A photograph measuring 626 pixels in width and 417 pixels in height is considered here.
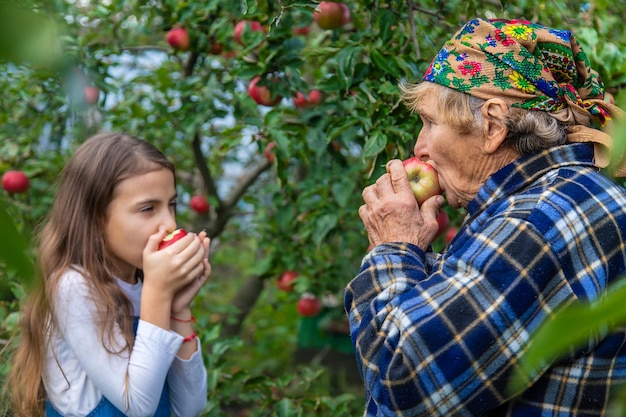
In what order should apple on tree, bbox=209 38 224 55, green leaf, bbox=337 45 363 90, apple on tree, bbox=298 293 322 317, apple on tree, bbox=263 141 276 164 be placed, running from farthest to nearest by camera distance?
apple on tree, bbox=298 293 322 317
apple on tree, bbox=209 38 224 55
apple on tree, bbox=263 141 276 164
green leaf, bbox=337 45 363 90

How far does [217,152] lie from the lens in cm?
360

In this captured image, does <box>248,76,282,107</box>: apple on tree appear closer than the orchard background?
No

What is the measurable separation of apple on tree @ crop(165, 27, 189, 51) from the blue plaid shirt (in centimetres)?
171

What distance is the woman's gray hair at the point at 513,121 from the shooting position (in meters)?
1.45

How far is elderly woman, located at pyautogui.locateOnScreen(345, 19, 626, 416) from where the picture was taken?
127 cm

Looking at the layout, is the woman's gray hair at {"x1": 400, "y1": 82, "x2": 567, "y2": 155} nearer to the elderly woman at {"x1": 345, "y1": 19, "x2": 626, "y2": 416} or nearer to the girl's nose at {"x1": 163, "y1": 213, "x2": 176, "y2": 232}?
the elderly woman at {"x1": 345, "y1": 19, "x2": 626, "y2": 416}

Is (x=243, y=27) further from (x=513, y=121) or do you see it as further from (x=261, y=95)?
(x=513, y=121)

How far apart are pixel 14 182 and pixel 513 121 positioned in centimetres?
224

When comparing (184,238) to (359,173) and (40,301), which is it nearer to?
(40,301)

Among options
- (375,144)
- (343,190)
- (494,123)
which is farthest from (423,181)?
(343,190)

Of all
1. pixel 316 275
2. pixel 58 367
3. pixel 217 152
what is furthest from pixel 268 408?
pixel 217 152

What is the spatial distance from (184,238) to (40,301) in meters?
0.37

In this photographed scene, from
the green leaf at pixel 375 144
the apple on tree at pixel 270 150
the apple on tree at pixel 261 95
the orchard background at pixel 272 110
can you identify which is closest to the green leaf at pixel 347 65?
the orchard background at pixel 272 110

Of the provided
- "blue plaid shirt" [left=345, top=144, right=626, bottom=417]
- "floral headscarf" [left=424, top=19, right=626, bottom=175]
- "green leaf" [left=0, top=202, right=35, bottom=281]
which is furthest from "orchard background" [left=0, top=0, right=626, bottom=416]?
"green leaf" [left=0, top=202, right=35, bottom=281]
